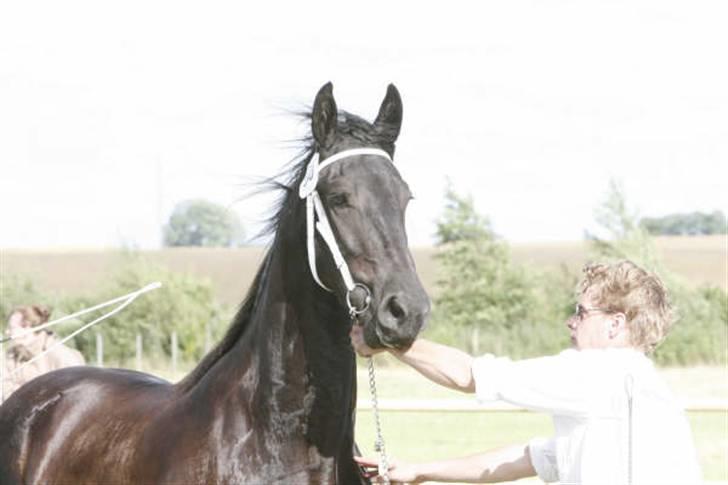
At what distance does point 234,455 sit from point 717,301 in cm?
3119

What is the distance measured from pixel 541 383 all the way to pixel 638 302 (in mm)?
392

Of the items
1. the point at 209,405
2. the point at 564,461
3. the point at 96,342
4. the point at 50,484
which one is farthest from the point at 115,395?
the point at 96,342

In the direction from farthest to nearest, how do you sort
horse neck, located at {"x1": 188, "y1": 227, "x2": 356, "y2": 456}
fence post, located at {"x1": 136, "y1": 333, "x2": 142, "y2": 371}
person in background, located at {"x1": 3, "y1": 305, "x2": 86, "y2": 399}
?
1. fence post, located at {"x1": 136, "y1": 333, "x2": 142, "y2": 371}
2. person in background, located at {"x1": 3, "y1": 305, "x2": 86, "y2": 399}
3. horse neck, located at {"x1": 188, "y1": 227, "x2": 356, "y2": 456}

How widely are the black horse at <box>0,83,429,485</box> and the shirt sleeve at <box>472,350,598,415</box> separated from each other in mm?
291

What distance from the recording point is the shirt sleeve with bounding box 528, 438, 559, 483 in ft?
14.5

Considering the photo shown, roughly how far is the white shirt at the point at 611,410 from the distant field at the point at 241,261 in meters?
35.2

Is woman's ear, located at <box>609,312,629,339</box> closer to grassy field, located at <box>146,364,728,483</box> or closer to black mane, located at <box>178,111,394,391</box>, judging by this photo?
black mane, located at <box>178,111,394,391</box>

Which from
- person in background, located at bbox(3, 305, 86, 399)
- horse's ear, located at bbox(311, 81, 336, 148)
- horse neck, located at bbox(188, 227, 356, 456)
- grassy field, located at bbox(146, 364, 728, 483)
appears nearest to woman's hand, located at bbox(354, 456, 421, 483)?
horse neck, located at bbox(188, 227, 356, 456)

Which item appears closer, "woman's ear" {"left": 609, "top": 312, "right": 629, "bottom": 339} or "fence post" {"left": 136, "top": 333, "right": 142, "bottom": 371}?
"woman's ear" {"left": 609, "top": 312, "right": 629, "bottom": 339}

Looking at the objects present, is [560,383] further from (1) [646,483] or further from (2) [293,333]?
(2) [293,333]

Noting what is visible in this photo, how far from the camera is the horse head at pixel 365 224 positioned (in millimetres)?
3861

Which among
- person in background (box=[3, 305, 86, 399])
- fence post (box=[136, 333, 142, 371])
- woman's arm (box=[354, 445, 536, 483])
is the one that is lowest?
fence post (box=[136, 333, 142, 371])

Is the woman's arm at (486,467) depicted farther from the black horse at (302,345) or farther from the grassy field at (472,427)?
the grassy field at (472,427)

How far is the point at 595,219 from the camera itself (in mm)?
35969
